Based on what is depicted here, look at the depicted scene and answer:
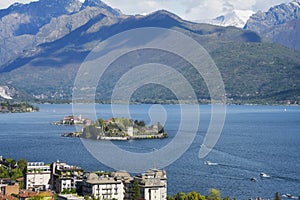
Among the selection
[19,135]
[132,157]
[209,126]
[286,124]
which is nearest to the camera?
[132,157]

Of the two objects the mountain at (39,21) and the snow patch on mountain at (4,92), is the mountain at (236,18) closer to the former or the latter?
the mountain at (39,21)

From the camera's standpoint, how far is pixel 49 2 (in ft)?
494

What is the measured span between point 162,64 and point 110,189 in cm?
6516

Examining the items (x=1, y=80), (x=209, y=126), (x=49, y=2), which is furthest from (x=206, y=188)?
(x=49, y=2)

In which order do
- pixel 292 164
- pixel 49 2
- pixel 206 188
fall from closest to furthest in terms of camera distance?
pixel 206 188 → pixel 292 164 → pixel 49 2

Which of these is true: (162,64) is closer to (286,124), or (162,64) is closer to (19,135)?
(286,124)

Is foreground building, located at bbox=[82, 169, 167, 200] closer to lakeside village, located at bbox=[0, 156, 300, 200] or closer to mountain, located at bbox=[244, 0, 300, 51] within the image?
lakeside village, located at bbox=[0, 156, 300, 200]

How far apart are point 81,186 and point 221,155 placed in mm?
7961

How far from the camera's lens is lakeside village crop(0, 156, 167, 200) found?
492 inches

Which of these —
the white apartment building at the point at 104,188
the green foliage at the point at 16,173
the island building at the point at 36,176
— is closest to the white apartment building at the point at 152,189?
the white apartment building at the point at 104,188

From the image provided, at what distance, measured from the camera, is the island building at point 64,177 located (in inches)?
524

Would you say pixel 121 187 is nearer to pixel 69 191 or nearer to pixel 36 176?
A: pixel 69 191

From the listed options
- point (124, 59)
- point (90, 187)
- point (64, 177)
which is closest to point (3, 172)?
A: point (64, 177)

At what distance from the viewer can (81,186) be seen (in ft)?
43.0
